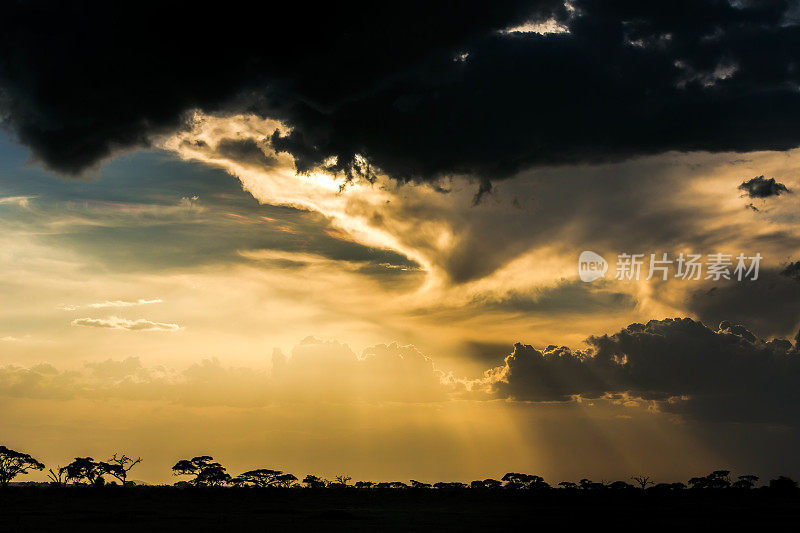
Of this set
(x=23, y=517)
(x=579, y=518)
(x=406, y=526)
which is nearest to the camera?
(x=406, y=526)

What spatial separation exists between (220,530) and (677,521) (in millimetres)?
Answer: 65676

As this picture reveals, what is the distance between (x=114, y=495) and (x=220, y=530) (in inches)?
3906

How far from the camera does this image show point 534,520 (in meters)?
101

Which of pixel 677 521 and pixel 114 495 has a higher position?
pixel 677 521

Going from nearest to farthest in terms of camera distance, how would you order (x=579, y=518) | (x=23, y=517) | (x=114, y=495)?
1. (x=23, y=517)
2. (x=579, y=518)
3. (x=114, y=495)

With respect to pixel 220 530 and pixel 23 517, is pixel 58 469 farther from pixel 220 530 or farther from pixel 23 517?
pixel 220 530

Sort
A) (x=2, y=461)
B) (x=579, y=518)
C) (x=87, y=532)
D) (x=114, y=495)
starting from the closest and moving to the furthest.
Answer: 1. (x=87, y=532)
2. (x=579, y=518)
3. (x=114, y=495)
4. (x=2, y=461)

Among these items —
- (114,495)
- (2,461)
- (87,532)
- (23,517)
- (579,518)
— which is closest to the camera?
(87,532)

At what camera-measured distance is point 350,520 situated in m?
99.6

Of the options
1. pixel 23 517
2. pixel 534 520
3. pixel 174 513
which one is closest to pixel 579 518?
pixel 534 520

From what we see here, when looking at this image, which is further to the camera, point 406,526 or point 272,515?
point 272,515

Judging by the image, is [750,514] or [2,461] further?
[2,461]

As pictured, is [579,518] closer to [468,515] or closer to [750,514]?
[468,515]

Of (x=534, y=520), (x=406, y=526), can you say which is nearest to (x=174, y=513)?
(x=406, y=526)
